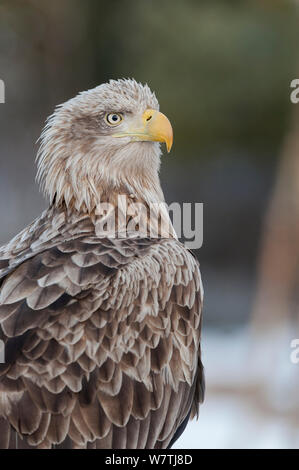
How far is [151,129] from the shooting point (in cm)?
358

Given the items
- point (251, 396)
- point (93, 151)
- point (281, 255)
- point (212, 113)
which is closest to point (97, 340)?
point (93, 151)

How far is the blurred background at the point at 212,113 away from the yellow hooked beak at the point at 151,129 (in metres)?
5.25

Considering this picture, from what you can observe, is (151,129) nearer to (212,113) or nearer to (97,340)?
(97,340)

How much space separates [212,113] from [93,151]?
7173 mm

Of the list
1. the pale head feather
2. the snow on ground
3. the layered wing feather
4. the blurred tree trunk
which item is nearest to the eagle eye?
the pale head feather

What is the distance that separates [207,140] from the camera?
11.2m

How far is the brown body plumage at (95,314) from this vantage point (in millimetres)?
2965

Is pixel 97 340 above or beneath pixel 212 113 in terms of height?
beneath

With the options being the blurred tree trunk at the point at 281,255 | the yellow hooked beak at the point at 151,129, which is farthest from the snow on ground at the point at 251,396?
the yellow hooked beak at the point at 151,129

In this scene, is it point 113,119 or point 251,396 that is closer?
point 113,119

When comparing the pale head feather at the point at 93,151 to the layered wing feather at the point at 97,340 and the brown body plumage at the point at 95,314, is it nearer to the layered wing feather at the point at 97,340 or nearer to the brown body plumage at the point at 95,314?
the brown body plumage at the point at 95,314

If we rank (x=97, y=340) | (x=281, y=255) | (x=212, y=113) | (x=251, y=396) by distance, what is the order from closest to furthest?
(x=97, y=340) → (x=251, y=396) → (x=281, y=255) → (x=212, y=113)

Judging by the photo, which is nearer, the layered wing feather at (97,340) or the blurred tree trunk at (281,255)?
the layered wing feather at (97,340)
